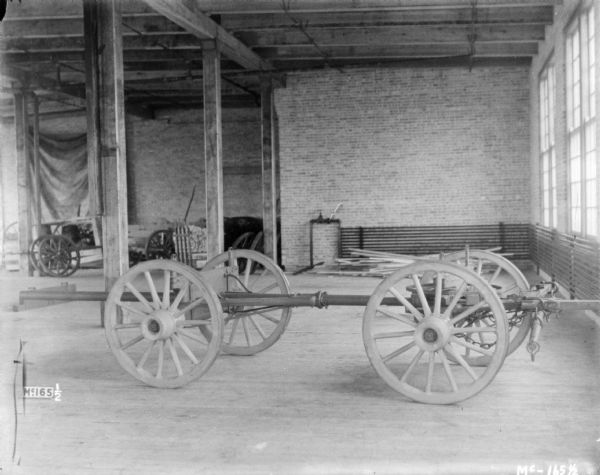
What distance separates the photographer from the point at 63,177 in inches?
751

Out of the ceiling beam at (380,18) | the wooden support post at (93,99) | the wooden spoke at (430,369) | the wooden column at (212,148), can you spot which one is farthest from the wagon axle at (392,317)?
the ceiling beam at (380,18)

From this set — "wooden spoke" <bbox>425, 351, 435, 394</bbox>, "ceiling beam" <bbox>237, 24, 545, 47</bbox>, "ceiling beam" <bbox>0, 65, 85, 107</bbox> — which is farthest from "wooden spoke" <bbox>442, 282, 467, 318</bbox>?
"ceiling beam" <bbox>0, 65, 85, 107</bbox>

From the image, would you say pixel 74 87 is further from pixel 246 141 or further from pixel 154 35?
pixel 246 141

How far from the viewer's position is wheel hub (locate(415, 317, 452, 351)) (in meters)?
4.33

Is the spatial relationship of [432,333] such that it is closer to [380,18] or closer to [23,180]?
[380,18]

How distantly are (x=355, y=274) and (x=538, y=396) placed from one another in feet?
27.3

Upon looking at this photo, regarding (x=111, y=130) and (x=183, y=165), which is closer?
(x=111, y=130)

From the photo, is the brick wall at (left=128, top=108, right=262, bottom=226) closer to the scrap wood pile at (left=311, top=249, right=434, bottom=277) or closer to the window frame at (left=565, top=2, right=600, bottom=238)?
the scrap wood pile at (left=311, top=249, right=434, bottom=277)

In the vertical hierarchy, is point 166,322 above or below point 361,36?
below

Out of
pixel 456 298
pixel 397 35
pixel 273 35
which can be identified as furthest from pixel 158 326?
pixel 397 35

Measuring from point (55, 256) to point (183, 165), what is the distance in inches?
218

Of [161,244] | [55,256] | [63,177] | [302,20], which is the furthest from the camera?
[63,177]

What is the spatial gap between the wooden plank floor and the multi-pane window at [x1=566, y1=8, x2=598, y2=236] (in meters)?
2.62

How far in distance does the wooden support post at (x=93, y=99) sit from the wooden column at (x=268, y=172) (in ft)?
23.5
